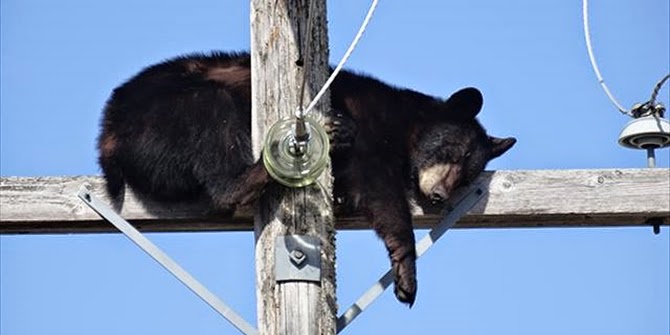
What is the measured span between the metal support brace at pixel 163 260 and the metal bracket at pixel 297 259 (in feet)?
0.85

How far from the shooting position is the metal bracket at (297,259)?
4.71 m

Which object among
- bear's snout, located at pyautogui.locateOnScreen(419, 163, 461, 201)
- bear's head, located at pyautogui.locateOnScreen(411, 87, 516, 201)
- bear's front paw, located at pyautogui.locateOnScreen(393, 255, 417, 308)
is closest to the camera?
bear's front paw, located at pyautogui.locateOnScreen(393, 255, 417, 308)

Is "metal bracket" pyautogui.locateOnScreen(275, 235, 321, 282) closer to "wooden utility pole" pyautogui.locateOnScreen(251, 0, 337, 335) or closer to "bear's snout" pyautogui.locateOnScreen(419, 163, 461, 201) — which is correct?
"wooden utility pole" pyautogui.locateOnScreen(251, 0, 337, 335)

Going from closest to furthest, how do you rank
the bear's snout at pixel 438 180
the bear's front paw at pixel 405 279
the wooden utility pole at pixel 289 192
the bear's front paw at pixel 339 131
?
the wooden utility pole at pixel 289 192 → the bear's front paw at pixel 339 131 → the bear's front paw at pixel 405 279 → the bear's snout at pixel 438 180

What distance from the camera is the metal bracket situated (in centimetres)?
471

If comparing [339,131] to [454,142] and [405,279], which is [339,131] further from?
[454,142]

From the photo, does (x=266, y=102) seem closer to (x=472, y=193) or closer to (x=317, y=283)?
(x=317, y=283)

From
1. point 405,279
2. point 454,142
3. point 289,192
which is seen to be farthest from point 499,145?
point 289,192

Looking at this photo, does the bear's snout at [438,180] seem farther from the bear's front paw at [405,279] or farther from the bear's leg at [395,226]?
the bear's front paw at [405,279]

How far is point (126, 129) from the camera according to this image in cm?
634

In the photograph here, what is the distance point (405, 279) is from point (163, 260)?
4.12ft

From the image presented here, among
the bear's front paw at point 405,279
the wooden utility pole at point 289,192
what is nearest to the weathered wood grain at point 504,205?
the bear's front paw at point 405,279

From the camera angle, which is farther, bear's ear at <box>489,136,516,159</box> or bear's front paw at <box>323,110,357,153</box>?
bear's ear at <box>489,136,516,159</box>

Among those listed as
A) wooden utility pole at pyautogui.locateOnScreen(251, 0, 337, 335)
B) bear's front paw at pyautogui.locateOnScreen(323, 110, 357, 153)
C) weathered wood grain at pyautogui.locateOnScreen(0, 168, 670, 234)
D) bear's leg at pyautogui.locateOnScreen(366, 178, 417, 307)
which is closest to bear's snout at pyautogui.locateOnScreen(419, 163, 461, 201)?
bear's leg at pyautogui.locateOnScreen(366, 178, 417, 307)
